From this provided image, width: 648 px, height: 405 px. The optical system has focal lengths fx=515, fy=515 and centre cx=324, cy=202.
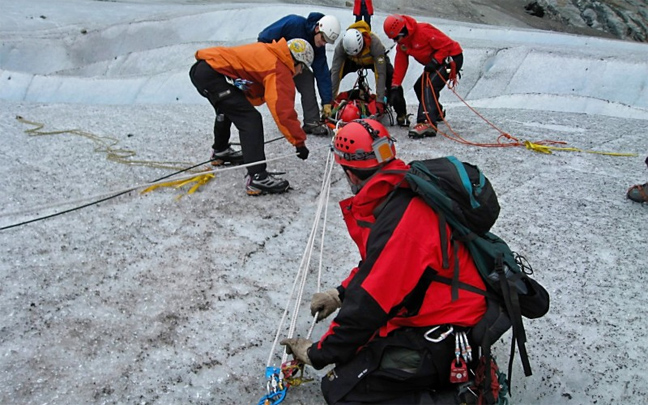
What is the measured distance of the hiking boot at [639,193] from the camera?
4467 millimetres

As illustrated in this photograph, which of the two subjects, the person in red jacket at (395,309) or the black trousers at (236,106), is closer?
the person in red jacket at (395,309)

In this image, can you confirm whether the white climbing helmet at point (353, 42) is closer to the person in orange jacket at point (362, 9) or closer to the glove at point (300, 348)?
the person in orange jacket at point (362, 9)

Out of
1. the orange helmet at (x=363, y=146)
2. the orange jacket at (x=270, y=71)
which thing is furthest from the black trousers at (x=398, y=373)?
the orange jacket at (x=270, y=71)

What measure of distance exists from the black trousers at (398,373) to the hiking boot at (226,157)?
341cm

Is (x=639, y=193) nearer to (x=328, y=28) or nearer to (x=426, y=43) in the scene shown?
(x=426, y=43)

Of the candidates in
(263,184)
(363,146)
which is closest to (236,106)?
(263,184)

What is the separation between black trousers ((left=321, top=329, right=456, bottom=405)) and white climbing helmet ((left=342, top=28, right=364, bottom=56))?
497 centimetres

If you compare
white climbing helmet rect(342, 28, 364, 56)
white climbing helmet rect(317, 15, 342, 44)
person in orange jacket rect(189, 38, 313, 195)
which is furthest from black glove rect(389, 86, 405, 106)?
person in orange jacket rect(189, 38, 313, 195)

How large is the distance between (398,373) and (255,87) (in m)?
3.15

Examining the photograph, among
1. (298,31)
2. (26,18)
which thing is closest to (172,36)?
(26,18)

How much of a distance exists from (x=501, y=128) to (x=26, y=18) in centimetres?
1023

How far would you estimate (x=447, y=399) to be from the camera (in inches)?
83.0

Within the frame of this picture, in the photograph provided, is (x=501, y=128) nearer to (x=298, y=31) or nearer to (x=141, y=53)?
(x=298, y=31)

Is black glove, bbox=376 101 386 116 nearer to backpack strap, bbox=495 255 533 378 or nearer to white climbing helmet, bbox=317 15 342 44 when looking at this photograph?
white climbing helmet, bbox=317 15 342 44
